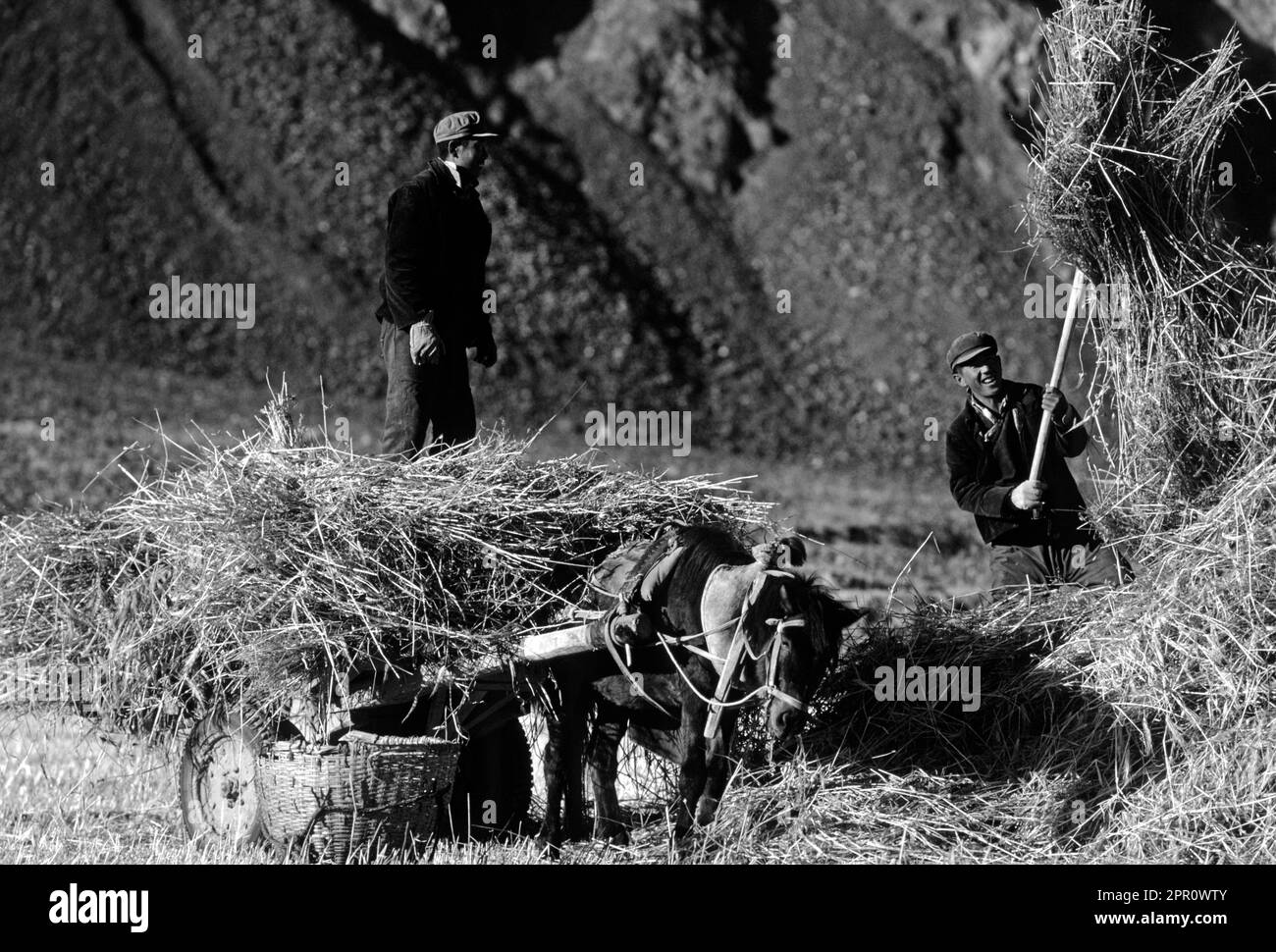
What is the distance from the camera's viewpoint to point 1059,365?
6.92m

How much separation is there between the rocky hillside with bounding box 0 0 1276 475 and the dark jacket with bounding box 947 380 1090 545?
92.0 feet

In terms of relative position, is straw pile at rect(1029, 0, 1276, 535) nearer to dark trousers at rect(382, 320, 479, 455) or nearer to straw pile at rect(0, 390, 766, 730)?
straw pile at rect(0, 390, 766, 730)

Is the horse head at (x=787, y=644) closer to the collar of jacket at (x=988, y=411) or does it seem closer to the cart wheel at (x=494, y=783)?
the cart wheel at (x=494, y=783)

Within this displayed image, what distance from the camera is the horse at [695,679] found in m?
5.89

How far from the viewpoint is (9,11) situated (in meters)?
40.1

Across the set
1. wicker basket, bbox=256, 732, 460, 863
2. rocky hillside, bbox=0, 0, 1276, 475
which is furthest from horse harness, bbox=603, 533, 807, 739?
rocky hillside, bbox=0, 0, 1276, 475

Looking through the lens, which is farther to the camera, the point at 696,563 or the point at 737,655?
the point at 696,563

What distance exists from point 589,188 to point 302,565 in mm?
36348

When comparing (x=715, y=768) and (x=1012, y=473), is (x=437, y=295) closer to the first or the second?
(x=715, y=768)

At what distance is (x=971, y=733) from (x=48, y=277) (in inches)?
1335

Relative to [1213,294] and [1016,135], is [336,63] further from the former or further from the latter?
[1213,294]

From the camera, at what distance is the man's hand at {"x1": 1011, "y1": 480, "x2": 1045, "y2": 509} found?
708 centimetres

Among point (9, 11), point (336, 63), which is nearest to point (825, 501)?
point (336, 63)

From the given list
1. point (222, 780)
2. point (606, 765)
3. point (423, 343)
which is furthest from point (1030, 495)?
point (222, 780)
